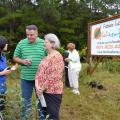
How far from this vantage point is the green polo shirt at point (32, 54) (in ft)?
17.8

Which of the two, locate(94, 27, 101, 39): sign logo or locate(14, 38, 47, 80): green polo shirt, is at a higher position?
locate(94, 27, 101, 39): sign logo

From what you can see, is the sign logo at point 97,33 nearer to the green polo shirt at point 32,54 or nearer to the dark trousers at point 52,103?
the green polo shirt at point 32,54

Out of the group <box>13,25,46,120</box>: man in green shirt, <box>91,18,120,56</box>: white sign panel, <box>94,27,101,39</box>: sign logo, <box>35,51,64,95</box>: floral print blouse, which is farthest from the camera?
<box>94,27,101,39</box>: sign logo

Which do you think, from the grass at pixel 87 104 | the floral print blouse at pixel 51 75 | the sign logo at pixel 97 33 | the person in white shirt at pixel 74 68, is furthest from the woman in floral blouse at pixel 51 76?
the sign logo at pixel 97 33

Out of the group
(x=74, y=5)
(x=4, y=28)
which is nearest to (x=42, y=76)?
(x=4, y=28)

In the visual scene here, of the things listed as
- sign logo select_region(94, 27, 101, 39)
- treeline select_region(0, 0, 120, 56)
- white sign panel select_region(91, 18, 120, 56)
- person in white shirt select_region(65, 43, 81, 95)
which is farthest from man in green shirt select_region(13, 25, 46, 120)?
treeline select_region(0, 0, 120, 56)

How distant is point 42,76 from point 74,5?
127 ft

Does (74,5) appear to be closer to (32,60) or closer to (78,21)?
(78,21)

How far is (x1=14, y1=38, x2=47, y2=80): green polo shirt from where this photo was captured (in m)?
5.43

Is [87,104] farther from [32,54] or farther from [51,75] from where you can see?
[51,75]

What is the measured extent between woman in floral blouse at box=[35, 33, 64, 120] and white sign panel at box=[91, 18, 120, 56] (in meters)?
6.31

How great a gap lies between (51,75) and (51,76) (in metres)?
0.01

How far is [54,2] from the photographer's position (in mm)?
39531

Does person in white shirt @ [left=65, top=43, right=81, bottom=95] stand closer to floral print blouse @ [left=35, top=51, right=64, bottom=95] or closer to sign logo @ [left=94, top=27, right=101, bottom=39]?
sign logo @ [left=94, top=27, right=101, bottom=39]
